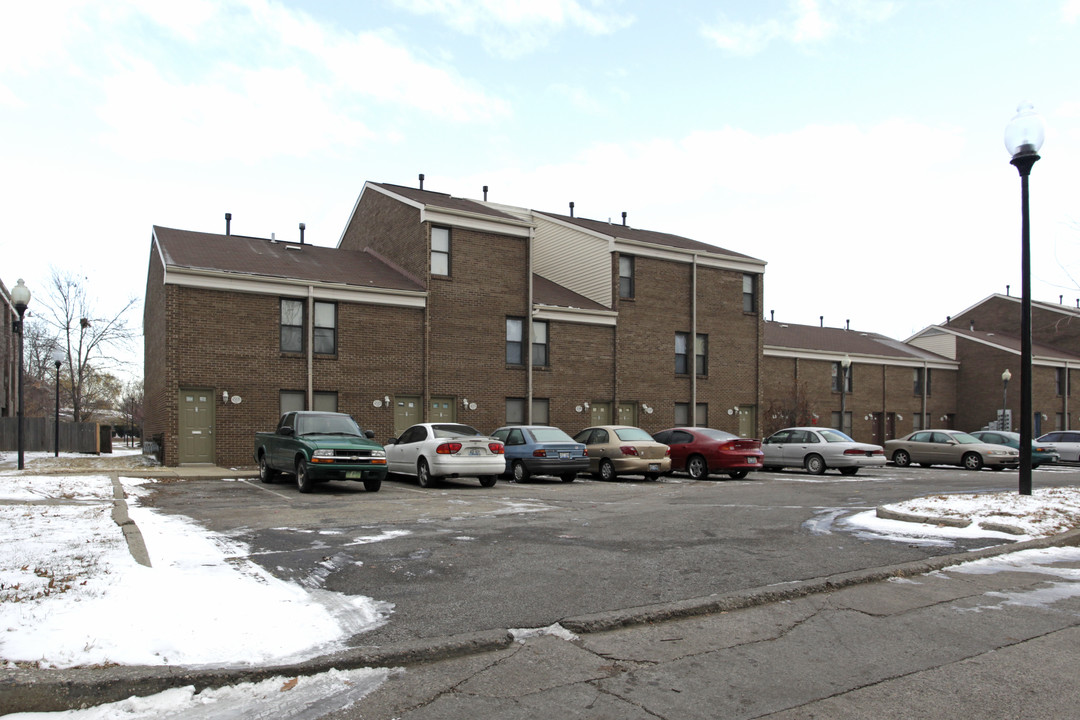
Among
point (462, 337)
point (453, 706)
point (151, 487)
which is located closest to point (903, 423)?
point (462, 337)

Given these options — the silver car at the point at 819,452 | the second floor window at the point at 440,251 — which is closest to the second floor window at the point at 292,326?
the second floor window at the point at 440,251

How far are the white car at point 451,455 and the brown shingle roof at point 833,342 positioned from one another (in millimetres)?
25507

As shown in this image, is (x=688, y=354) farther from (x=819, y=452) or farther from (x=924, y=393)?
(x=924, y=393)

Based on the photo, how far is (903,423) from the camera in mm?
45312

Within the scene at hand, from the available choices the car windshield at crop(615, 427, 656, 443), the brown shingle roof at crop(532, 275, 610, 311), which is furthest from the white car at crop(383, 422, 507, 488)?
the brown shingle roof at crop(532, 275, 610, 311)

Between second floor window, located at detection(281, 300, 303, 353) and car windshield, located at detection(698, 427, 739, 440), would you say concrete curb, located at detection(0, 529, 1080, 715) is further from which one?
second floor window, located at detection(281, 300, 303, 353)

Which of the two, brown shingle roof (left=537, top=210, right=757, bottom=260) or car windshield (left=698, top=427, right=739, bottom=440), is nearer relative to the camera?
car windshield (left=698, top=427, right=739, bottom=440)

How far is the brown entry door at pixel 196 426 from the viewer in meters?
21.2

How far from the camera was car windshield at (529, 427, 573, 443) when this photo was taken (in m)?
19.2

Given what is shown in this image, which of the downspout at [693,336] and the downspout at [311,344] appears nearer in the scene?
the downspout at [311,344]

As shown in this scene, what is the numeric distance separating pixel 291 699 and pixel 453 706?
0.90m

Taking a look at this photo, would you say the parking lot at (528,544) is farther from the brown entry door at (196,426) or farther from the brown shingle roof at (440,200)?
the brown shingle roof at (440,200)

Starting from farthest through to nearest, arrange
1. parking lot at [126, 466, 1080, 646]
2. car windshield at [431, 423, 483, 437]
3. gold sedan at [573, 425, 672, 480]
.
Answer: gold sedan at [573, 425, 672, 480] < car windshield at [431, 423, 483, 437] < parking lot at [126, 466, 1080, 646]

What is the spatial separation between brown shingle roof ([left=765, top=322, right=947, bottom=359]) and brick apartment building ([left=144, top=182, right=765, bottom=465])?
9278 millimetres
